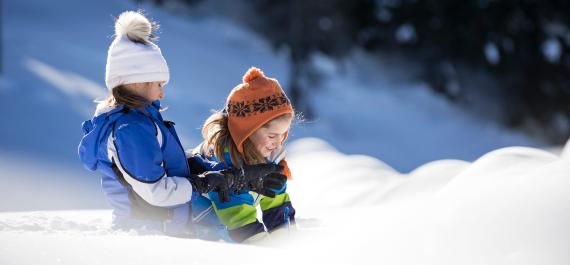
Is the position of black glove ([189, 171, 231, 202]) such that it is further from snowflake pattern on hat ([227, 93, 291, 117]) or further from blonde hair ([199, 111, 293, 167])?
snowflake pattern on hat ([227, 93, 291, 117])

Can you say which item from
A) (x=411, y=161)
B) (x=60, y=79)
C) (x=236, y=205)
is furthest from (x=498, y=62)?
(x=236, y=205)

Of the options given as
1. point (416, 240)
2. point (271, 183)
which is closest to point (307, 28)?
point (271, 183)

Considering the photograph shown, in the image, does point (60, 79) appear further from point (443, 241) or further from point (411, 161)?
point (443, 241)

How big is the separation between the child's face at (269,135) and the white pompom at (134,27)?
581 millimetres

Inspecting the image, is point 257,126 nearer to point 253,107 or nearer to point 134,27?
point 253,107

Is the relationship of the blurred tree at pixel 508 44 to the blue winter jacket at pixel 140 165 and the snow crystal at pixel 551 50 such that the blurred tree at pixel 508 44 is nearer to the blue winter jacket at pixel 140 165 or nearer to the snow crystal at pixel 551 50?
the snow crystal at pixel 551 50

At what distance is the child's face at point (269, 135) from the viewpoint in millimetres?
3152

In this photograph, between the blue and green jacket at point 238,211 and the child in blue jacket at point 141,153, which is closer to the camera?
the child in blue jacket at point 141,153

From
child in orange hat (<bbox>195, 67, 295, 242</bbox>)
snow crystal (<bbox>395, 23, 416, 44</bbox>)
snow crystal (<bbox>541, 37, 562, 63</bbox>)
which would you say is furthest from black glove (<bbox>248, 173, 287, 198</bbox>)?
snow crystal (<bbox>541, 37, 562, 63</bbox>)

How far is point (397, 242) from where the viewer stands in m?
2.14

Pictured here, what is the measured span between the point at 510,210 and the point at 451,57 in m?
9.29

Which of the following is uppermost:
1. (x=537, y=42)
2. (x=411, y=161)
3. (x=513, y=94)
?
(x=537, y=42)

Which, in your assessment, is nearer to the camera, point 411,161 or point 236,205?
point 236,205

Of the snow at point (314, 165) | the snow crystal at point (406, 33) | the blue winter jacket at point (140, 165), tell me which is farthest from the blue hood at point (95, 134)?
the snow crystal at point (406, 33)
